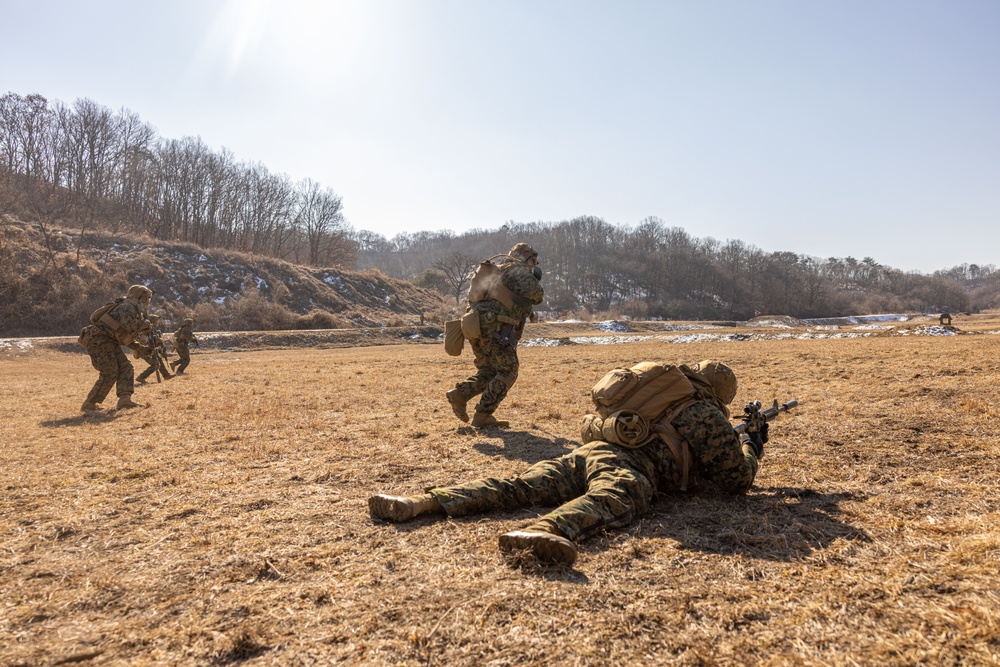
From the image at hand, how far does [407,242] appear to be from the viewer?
154 m

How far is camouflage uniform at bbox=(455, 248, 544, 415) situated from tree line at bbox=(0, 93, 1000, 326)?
5107 cm

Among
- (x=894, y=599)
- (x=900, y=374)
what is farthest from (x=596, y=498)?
(x=900, y=374)

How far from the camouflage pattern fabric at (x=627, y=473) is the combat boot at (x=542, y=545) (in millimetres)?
824

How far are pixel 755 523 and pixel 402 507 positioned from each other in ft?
7.78

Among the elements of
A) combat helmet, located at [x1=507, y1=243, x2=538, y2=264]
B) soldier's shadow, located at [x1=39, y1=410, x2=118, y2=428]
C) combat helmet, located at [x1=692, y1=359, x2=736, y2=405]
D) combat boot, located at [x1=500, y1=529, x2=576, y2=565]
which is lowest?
soldier's shadow, located at [x1=39, y1=410, x2=118, y2=428]

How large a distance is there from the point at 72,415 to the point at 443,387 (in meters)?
6.67

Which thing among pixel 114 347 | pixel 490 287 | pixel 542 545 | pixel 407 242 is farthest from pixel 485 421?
pixel 407 242

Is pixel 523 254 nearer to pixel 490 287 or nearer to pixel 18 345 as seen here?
pixel 490 287

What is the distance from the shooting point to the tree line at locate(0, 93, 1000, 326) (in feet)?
199

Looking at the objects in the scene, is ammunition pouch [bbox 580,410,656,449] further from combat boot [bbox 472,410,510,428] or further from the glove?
combat boot [bbox 472,410,510,428]

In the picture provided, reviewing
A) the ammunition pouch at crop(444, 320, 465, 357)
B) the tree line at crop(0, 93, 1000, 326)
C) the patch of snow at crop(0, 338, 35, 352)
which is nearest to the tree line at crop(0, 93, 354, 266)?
the tree line at crop(0, 93, 1000, 326)

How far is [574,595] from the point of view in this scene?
296cm

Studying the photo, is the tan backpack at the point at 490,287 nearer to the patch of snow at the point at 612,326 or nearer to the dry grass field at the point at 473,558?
the dry grass field at the point at 473,558

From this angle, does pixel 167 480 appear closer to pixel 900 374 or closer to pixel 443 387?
pixel 443 387
